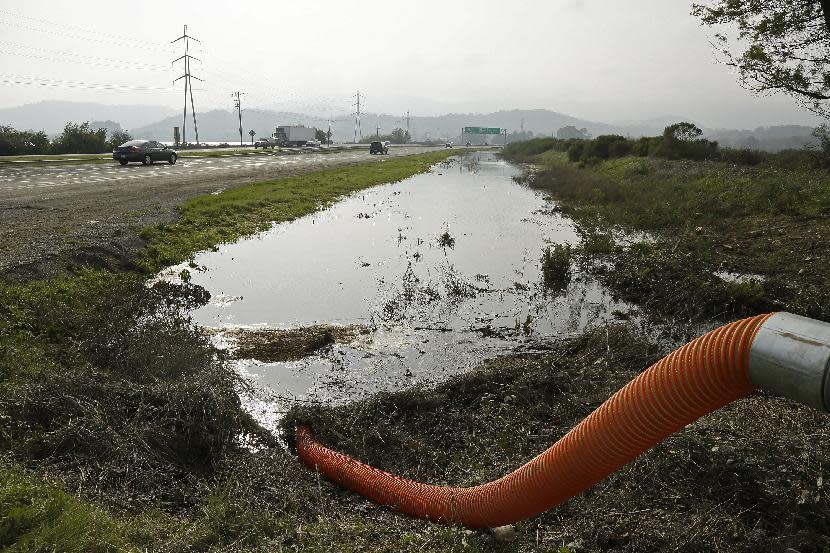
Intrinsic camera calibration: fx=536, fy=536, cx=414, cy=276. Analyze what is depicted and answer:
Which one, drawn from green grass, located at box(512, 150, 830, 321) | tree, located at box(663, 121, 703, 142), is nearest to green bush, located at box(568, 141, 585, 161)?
tree, located at box(663, 121, 703, 142)

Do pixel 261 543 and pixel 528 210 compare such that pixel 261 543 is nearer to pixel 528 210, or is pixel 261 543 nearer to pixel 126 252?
pixel 126 252

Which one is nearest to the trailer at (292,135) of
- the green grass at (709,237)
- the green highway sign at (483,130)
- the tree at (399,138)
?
the green grass at (709,237)

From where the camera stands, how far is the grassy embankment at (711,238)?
11109 mm

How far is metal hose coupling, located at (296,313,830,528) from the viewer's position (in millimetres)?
3369

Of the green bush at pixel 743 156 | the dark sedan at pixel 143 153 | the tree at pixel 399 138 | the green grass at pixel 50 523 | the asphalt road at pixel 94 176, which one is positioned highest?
the tree at pixel 399 138

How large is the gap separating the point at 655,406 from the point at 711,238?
52.3ft

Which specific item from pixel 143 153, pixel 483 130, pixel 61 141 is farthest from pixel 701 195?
pixel 483 130

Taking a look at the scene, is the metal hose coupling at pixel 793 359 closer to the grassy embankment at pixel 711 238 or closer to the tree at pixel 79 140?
the grassy embankment at pixel 711 238

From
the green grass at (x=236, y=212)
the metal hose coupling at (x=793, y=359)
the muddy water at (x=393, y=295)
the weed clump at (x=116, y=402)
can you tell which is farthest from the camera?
the green grass at (x=236, y=212)

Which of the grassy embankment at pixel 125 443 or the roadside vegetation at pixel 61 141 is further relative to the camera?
the roadside vegetation at pixel 61 141

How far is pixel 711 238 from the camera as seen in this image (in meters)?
17.6

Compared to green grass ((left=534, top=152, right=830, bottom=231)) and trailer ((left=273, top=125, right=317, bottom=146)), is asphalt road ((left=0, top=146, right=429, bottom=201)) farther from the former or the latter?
trailer ((left=273, top=125, right=317, bottom=146))

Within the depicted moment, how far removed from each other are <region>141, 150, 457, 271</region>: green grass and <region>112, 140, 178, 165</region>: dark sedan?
10.6m

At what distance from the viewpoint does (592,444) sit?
13.8 feet
